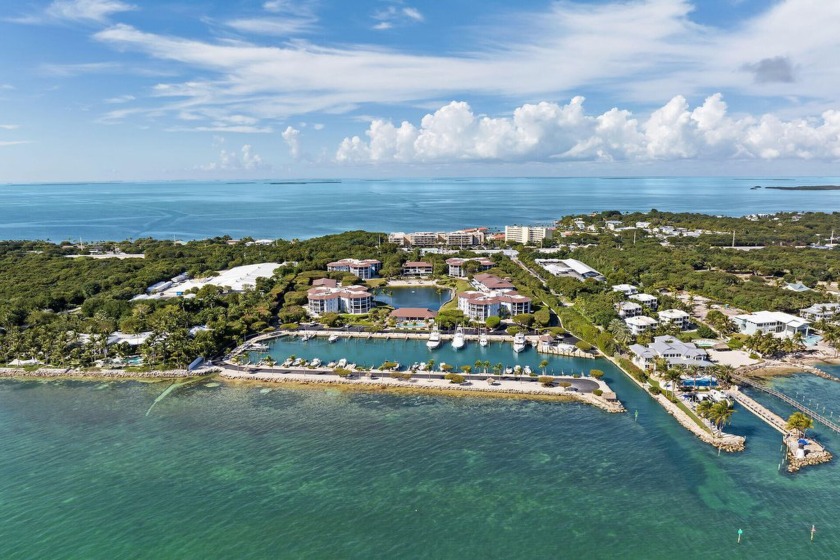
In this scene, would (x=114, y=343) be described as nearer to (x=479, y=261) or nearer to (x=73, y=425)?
(x=73, y=425)

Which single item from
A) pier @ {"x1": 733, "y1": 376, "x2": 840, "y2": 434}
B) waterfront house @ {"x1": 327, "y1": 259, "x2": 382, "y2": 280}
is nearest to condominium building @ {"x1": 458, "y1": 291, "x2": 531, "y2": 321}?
pier @ {"x1": 733, "y1": 376, "x2": 840, "y2": 434}

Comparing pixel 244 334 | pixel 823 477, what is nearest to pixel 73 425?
pixel 244 334

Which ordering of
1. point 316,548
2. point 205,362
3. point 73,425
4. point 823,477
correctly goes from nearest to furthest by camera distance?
point 316,548 → point 823,477 → point 73,425 → point 205,362

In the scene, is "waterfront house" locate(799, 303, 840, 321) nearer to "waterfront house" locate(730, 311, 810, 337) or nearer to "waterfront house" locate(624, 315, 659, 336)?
"waterfront house" locate(730, 311, 810, 337)

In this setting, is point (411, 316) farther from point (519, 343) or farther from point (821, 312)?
point (821, 312)

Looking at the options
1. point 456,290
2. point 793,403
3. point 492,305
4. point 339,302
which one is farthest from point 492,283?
point 793,403

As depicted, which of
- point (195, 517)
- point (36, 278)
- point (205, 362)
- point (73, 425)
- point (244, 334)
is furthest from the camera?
point (36, 278)

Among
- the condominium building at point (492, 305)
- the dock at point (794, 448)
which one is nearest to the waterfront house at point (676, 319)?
the condominium building at point (492, 305)
